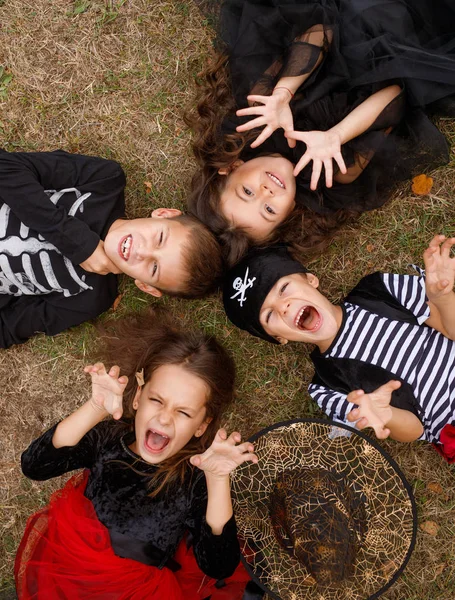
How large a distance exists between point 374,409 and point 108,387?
3.60 feet

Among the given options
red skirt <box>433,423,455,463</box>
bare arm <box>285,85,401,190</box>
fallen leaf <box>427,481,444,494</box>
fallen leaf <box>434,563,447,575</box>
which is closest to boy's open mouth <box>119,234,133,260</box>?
bare arm <box>285,85,401,190</box>

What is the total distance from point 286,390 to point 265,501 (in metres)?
0.59

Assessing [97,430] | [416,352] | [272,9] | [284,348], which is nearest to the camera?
[272,9]

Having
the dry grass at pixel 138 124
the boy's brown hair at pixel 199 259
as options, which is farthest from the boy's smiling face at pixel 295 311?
the dry grass at pixel 138 124

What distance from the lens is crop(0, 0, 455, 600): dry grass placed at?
2965 mm

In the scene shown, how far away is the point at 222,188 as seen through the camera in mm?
2613

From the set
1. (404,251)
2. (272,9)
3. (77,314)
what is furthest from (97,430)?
(272,9)

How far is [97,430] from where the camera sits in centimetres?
283

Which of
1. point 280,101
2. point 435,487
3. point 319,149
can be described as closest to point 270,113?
point 280,101

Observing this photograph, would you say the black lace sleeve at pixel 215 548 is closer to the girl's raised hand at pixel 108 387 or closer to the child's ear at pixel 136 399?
the child's ear at pixel 136 399

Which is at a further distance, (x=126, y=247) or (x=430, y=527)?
(x=430, y=527)

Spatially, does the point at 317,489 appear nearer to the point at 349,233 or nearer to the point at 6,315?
the point at 349,233

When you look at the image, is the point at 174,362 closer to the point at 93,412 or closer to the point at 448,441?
the point at 93,412

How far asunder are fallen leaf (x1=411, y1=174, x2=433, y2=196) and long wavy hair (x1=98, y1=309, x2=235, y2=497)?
1301 millimetres
